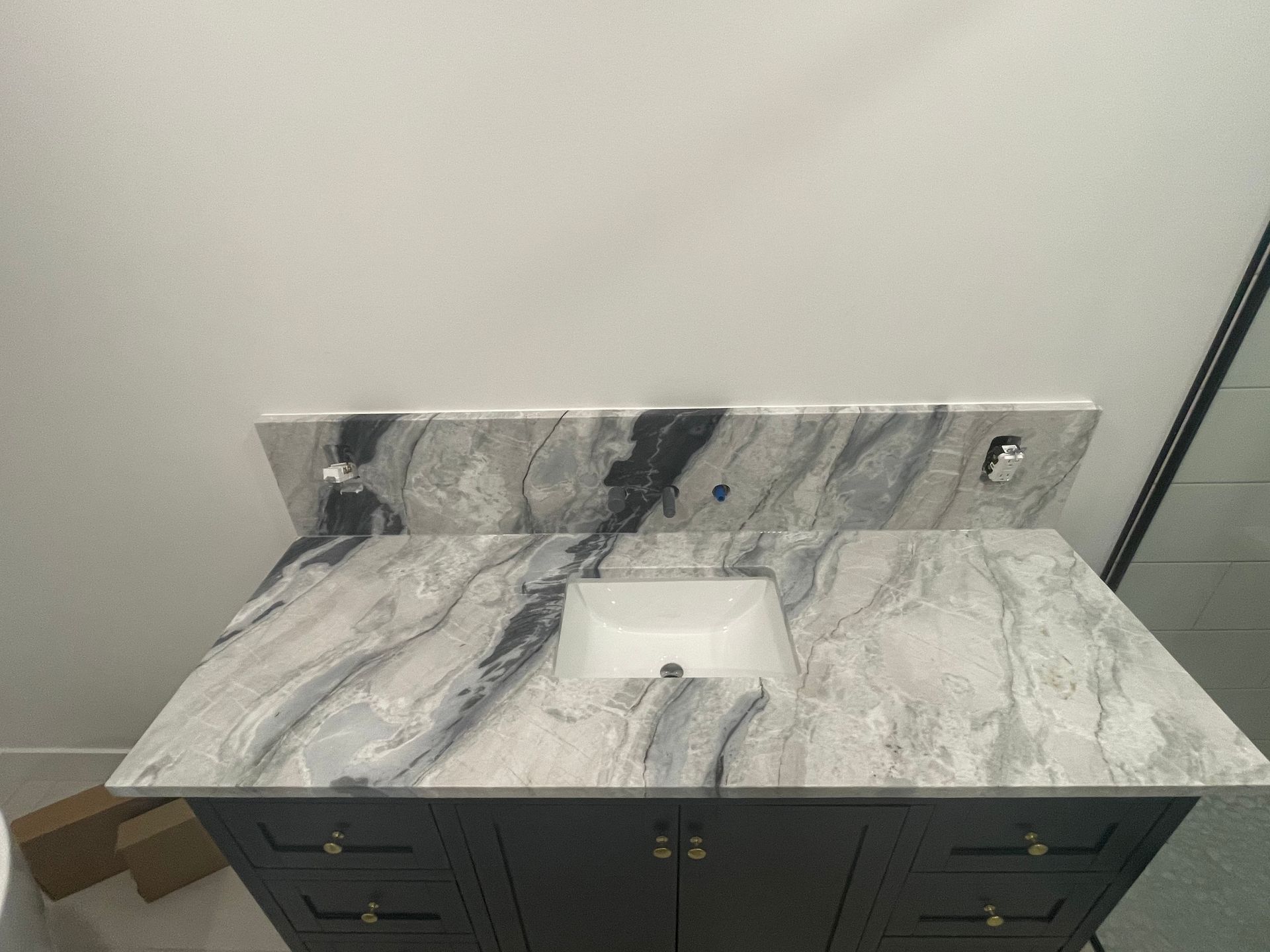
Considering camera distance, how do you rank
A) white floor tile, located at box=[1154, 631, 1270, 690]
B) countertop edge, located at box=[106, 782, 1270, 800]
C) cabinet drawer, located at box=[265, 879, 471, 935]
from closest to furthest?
countertop edge, located at box=[106, 782, 1270, 800]
cabinet drawer, located at box=[265, 879, 471, 935]
white floor tile, located at box=[1154, 631, 1270, 690]

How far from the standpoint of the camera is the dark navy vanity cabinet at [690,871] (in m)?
0.92

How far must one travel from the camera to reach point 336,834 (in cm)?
95

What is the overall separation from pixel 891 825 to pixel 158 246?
4.65 feet

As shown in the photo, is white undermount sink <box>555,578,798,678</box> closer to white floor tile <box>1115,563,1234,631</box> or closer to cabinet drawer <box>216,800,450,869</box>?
cabinet drawer <box>216,800,450,869</box>

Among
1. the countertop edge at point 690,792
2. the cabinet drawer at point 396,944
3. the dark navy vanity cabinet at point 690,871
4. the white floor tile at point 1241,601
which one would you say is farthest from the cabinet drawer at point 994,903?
the white floor tile at point 1241,601

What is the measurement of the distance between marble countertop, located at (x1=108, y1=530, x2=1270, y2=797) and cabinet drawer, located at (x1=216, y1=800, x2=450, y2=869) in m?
0.10

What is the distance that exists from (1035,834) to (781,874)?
0.37m

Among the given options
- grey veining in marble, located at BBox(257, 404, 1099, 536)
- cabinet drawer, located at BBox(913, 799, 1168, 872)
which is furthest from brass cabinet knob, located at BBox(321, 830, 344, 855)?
cabinet drawer, located at BBox(913, 799, 1168, 872)

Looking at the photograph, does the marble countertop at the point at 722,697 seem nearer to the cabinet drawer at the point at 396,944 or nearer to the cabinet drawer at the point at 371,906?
→ the cabinet drawer at the point at 371,906

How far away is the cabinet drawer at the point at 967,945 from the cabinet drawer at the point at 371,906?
733 mm

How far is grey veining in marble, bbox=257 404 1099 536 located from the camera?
1156mm

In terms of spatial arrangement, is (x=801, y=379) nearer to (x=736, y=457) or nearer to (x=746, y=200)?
(x=736, y=457)

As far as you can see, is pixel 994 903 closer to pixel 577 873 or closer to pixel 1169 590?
pixel 577 873

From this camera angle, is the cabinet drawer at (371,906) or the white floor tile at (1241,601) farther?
the white floor tile at (1241,601)
